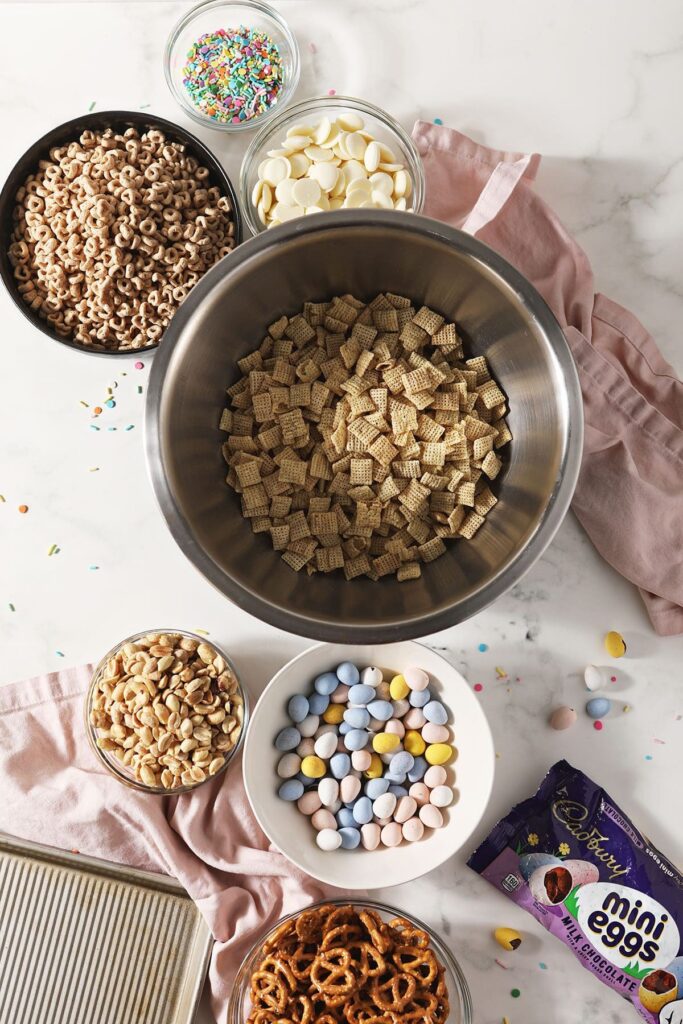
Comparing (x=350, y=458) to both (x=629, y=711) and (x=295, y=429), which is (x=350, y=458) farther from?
(x=629, y=711)

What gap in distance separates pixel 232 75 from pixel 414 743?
1133 millimetres

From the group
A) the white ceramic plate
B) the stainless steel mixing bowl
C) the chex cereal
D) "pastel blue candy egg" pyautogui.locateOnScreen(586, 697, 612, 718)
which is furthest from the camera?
"pastel blue candy egg" pyautogui.locateOnScreen(586, 697, 612, 718)

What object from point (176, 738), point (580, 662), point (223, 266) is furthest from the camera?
point (580, 662)

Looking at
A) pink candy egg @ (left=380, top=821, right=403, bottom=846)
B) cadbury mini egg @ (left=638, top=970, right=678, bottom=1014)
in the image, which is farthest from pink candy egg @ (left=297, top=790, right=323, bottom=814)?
cadbury mini egg @ (left=638, top=970, right=678, bottom=1014)

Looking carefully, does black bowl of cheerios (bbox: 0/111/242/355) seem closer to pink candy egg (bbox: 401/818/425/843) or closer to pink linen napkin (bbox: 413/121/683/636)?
pink linen napkin (bbox: 413/121/683/636)

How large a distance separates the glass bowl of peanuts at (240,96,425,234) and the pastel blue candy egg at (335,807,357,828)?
95 centimetres

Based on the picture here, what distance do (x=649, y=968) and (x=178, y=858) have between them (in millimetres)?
779

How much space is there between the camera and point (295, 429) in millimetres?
1205

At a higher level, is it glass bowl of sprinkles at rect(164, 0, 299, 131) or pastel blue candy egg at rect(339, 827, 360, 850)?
glass bowl of sprinkles at rect(164, 0, 299, 131)

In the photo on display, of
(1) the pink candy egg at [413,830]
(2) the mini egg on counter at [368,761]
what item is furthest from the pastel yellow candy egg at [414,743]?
(1) the pink candy egg at [413,830]

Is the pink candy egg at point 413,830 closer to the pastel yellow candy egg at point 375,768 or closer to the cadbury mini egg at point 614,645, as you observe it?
the pastel yellow candy egg at point 375,768

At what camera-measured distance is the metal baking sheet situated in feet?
4.46

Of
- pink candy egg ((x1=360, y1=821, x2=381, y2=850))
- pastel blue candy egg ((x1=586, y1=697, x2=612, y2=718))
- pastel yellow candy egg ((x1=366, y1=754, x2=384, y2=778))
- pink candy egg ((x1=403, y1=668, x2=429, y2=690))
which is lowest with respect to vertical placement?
pink candy egg ((x1=360, y1=821, x2=381, y2=850))

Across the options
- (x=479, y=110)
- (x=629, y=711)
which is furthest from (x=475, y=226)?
(x=629, y=711)
